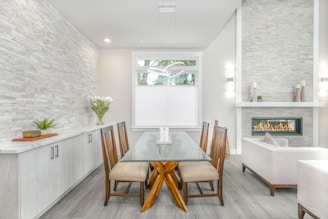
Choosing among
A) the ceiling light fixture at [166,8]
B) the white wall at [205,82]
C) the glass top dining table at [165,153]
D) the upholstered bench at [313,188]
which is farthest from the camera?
the white wall at [205,82]

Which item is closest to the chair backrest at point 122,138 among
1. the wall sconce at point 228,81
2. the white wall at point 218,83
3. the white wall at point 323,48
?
the white wall at point 218,83

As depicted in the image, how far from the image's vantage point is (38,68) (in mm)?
3031

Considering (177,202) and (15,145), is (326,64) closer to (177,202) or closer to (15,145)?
(177,202)

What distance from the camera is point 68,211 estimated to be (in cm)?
259

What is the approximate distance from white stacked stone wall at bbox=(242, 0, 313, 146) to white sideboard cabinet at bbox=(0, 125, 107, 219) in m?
4.27

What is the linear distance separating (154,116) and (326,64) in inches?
185

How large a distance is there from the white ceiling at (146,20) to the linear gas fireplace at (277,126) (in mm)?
2571

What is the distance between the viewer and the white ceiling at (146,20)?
333cm

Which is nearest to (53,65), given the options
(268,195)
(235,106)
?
(268,195)

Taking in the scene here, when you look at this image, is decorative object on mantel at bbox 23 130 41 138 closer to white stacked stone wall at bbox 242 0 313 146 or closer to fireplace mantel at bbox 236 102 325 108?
fireplace mantel at bbox 236 102 325 108

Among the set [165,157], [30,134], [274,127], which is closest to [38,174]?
[30,134]

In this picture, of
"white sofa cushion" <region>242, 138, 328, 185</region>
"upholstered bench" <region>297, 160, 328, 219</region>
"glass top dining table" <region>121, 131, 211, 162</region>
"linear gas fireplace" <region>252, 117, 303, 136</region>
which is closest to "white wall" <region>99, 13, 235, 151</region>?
"linear gas fireplace" <region>252, 117, 303, 136</region>

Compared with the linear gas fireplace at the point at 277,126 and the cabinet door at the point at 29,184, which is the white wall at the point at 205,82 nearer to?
the linear gas fireplace at the point at 277,126

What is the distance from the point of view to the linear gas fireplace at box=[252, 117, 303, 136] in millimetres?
5855
